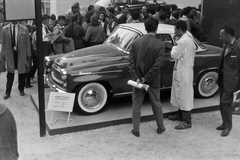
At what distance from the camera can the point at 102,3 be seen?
57.1ft

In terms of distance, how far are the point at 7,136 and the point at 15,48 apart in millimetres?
5358

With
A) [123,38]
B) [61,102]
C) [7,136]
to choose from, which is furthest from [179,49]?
[7,136]

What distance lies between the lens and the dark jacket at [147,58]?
17.3 ft

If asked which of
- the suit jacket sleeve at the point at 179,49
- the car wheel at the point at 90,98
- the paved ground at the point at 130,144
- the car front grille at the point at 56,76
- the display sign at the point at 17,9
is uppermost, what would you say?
the display sign at the point at 17,9

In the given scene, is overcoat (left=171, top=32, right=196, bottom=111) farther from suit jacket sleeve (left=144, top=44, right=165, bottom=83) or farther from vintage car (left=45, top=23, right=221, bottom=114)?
vintage car (left=45, top=23, right=221, bottom=114)

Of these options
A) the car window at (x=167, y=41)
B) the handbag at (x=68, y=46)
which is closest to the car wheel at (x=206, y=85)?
the car window at (x=167, y=41)

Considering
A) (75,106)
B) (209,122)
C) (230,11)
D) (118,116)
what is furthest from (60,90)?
(230,11)

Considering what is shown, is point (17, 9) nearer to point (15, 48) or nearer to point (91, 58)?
point (91, 58)

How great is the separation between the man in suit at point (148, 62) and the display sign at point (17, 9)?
5.95 ft

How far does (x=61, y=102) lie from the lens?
5770mm

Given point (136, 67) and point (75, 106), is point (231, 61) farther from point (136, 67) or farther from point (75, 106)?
point (75, 106)

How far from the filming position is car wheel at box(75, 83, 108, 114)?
6148mm

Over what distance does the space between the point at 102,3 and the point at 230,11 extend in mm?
8952

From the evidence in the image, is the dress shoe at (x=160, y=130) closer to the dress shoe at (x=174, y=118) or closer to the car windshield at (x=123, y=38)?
the dress shoe at (x=174, y=118)
